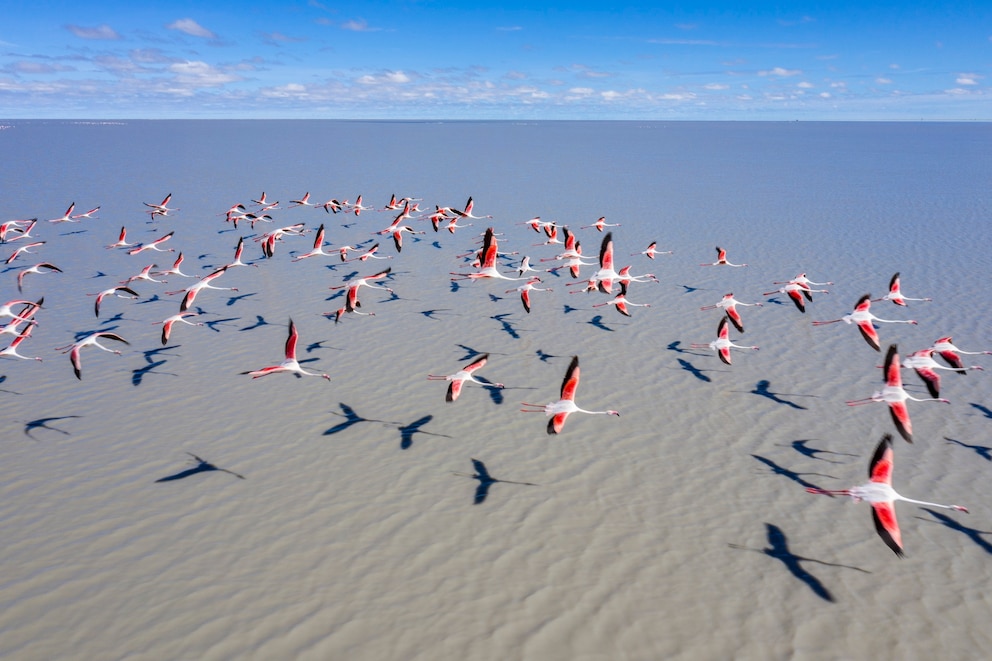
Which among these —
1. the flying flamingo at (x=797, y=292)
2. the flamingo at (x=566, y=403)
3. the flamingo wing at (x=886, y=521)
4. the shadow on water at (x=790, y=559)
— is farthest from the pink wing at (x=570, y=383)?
the flying flamingo at (x=797, y=292)

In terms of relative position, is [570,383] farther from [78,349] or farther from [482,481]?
[78,349]

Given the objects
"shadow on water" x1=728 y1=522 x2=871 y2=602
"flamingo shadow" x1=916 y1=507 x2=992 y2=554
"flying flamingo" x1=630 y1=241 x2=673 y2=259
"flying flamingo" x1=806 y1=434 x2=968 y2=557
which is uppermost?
"flying flamingo" x1=806 y1=434 x2=968 y2=557

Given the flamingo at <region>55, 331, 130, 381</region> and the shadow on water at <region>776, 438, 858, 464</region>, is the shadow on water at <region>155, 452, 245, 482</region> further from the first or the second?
the shadow on water at <region>776, 438, 858, 464</region>

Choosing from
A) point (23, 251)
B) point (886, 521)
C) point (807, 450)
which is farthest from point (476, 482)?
point (23, 251)

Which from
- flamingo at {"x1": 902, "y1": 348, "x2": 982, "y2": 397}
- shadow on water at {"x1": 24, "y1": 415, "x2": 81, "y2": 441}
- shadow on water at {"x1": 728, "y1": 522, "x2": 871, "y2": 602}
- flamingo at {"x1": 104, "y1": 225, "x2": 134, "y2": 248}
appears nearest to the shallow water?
shadow on water at {"x1": 728, "y1": 522, "x2": 871, "y2": 602}

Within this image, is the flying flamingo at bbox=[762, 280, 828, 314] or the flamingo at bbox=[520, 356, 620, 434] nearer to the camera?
the flamingo at bbox=[520, 356, 620, 434]

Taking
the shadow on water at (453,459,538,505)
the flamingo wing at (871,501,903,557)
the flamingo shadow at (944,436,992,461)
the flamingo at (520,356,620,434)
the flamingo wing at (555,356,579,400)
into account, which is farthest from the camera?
the flamingo shadow at (944,436,992,461)
